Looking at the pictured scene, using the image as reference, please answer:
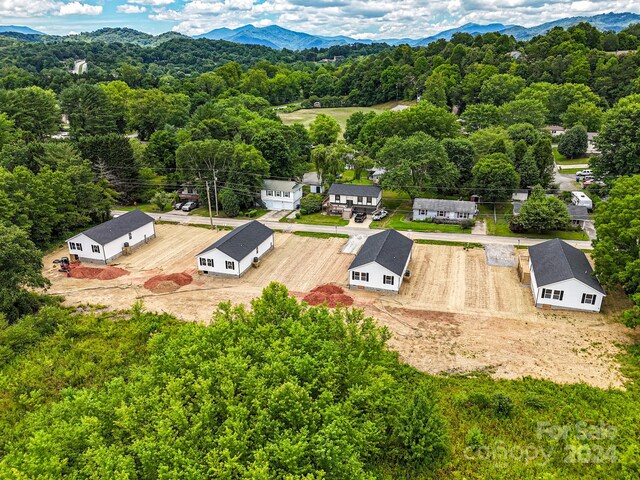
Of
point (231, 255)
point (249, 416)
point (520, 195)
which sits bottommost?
point (231, 255)

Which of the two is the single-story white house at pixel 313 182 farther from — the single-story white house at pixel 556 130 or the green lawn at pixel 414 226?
the single-story white house at pixel 556 130

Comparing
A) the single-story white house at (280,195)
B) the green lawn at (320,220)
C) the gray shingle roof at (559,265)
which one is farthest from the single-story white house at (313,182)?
the gray shingle roof at (559,265)

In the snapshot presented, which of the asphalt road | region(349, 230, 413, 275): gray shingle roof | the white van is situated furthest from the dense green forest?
region(349, 230, 413, 275): gray shingle roof

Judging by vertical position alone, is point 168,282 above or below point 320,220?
below

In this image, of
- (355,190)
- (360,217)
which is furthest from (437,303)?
(355,190)

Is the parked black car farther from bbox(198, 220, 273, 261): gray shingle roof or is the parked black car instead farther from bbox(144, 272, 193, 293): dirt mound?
bbox(144, 272, 193, 293): dirt mound

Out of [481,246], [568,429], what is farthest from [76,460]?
[481,246]

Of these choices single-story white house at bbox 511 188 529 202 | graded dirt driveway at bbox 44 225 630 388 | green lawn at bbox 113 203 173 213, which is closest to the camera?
graded dirt driveway at bbox 44 225 630 388

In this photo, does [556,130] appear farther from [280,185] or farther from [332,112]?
[280,185]
